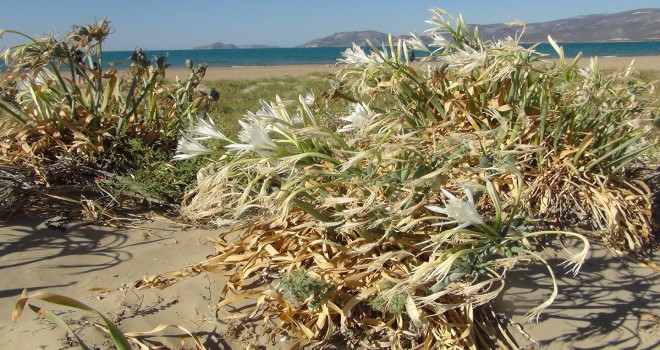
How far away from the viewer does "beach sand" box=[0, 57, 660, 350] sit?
2.25 metres

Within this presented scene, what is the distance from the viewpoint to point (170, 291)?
98.2 inches

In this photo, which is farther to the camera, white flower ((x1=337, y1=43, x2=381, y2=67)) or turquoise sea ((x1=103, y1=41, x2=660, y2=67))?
turquoise sea ((x1=103, y1=41, x2=660, y2=67))

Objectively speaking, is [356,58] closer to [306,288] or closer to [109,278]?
[306,288]

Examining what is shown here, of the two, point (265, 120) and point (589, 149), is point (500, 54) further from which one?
point (265, 120)

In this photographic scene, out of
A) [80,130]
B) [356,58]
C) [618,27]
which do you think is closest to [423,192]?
[356,58]

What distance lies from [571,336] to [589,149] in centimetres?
110

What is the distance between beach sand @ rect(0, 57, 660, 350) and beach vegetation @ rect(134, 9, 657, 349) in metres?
A: 0.11

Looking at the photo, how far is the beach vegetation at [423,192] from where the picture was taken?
2.04 m

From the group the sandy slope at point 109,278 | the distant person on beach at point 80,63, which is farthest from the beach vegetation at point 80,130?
the sandy slope at point 109,278

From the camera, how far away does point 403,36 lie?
3.19m

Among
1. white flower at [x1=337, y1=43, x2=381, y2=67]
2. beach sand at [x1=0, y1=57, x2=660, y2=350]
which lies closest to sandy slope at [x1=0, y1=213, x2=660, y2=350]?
beach sand at [x1=0, y1=57, x2=660, y2=350]

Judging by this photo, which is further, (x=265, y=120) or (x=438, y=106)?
(x=438, y=106)

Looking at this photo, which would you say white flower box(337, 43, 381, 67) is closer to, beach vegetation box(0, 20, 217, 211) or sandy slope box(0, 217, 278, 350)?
beach vegetation box(0, 20, 217, 211)

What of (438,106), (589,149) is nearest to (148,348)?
(438,106)
